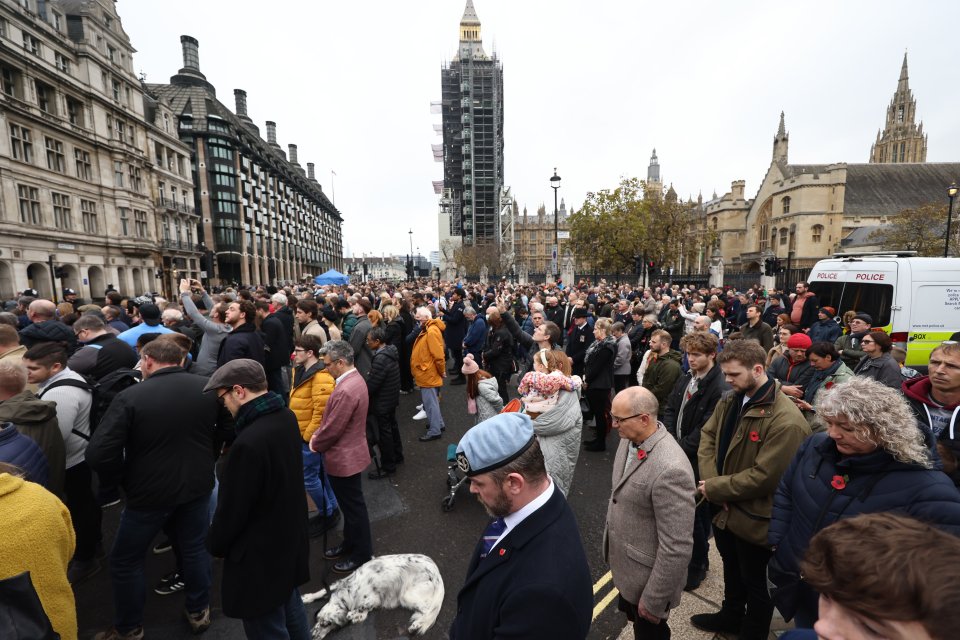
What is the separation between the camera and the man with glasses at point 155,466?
297cm

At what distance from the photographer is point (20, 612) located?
1721 millimetres

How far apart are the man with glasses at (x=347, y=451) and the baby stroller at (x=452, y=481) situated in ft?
3.59

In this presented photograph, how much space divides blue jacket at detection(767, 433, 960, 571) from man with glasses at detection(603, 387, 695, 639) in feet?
1.77

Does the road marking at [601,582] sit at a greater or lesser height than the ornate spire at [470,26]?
lesser

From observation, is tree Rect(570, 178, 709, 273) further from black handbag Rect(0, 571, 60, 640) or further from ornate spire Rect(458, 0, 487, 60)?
ornate spire Rect(458, 0, 487, 60)

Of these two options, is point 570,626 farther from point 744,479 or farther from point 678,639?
point 678,639

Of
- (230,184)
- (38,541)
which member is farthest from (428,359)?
(230,184)

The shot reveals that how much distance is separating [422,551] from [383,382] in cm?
208

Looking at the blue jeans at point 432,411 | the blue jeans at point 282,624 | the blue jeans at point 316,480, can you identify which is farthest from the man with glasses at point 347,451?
the blue jeans at point 432,411

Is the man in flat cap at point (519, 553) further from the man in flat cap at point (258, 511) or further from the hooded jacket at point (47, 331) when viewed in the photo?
the hooded jacket at point (47, 331)

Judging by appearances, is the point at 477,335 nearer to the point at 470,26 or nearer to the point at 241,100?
the point at 241,100

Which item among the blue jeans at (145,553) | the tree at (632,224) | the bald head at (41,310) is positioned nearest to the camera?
the blue jeans at (145,553)

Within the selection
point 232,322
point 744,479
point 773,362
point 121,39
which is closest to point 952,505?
point 744,479

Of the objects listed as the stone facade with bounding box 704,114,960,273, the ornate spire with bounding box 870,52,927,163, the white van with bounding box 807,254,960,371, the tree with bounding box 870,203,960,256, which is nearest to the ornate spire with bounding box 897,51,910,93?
the ornate spire with bounding box 870,52,927,163
